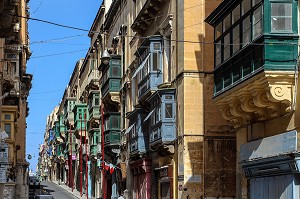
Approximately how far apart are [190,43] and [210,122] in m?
3.09

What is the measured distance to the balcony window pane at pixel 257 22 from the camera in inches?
697

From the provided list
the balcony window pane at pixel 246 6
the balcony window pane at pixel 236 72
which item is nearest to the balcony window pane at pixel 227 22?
the balcony window pane at pixel 246 6

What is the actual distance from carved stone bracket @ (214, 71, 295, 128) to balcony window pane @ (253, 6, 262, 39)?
1.24m

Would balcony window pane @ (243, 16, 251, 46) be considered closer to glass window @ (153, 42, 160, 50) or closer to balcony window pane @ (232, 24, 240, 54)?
balcony window pane @ (232, 24, 240, 54)

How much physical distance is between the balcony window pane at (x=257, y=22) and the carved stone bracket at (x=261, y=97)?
1241 millimetres

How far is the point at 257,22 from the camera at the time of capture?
708 inches

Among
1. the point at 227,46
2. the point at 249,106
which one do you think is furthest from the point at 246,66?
the point at 227,46

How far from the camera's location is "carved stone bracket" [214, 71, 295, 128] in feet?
56.2

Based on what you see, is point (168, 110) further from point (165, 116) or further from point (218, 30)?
point (218, 30)

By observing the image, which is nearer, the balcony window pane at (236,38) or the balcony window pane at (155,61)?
the balcony window pane at (236,38)

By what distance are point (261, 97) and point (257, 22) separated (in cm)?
200

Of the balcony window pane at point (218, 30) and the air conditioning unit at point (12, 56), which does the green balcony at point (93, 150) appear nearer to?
the air conditioning unit at point (12, 56)

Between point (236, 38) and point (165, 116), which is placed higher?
point (236, 38)

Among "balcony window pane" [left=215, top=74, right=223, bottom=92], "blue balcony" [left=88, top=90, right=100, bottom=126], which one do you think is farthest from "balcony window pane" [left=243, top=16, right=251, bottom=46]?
"blue balcony" [left=88, top=90, right=100, bottom=126]
